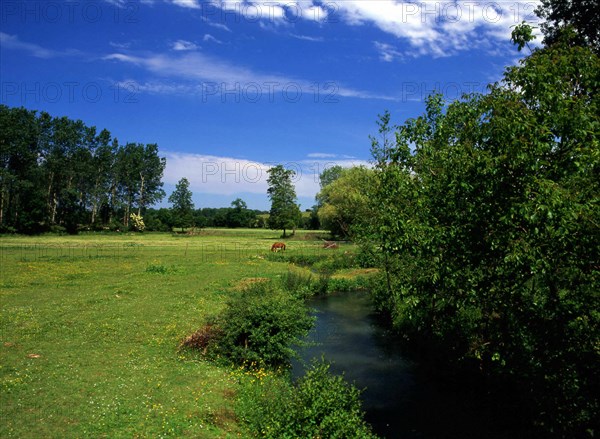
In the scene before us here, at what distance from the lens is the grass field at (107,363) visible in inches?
458

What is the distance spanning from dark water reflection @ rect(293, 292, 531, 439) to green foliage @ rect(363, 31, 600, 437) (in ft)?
8.05

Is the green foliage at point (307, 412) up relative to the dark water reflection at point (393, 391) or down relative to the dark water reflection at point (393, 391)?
up

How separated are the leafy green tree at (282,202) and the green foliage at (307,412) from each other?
3635 inches

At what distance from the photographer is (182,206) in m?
133

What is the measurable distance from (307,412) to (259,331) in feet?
20.0

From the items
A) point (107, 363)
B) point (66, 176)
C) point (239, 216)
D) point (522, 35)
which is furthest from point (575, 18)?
point (239, 216)

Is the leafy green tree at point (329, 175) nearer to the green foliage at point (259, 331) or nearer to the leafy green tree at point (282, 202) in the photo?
the leafy green tree at point (282, 202)

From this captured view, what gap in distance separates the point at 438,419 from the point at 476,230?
27.3 feet

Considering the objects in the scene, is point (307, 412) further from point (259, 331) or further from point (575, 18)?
point (575, 18)

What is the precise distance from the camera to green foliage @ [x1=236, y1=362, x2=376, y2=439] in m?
11.7

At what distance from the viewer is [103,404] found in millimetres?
12469

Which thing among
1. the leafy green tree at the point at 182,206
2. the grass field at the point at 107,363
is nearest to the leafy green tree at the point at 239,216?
the leafy green tree at the point at 182,206

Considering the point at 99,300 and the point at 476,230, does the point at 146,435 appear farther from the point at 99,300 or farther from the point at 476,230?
the point at 99,300

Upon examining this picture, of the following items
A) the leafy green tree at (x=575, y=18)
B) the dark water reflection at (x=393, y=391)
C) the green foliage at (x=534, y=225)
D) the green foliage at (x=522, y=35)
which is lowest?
the dark water reflection at (x=393, y=391)
